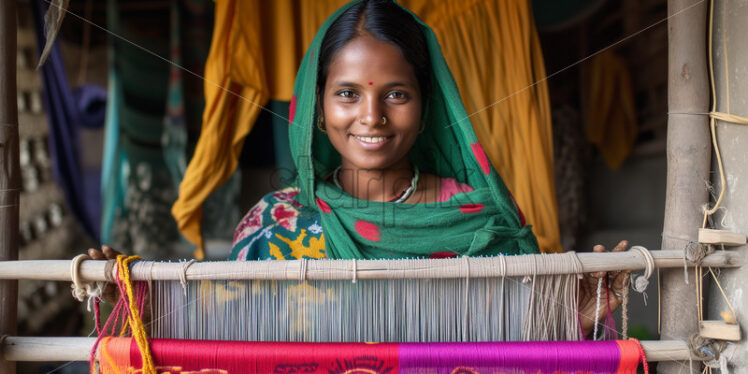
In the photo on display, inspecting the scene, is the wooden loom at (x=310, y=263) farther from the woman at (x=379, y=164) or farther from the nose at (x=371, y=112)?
the nose at (x=371, y=112)

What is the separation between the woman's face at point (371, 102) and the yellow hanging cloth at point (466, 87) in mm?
890

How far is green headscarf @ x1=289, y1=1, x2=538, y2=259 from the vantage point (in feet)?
4.81

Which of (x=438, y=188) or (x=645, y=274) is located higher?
(x=438, y=188)

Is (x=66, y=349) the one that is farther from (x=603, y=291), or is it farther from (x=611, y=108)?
(x=611, y=108)

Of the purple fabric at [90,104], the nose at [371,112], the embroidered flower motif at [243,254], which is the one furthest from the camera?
the purple fabric at [90,104]

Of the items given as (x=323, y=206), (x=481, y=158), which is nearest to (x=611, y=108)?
(x=481, y=158)

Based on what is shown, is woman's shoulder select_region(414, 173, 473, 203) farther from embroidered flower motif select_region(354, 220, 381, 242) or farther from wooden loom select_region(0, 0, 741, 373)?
wooden loom select_region(0, 0, 741, 373)

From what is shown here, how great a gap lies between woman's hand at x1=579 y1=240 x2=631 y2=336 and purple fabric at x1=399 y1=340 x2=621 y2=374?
4.3 inches

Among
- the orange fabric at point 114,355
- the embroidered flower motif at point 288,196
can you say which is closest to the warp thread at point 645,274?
the embroidered flower motif at point 288,196

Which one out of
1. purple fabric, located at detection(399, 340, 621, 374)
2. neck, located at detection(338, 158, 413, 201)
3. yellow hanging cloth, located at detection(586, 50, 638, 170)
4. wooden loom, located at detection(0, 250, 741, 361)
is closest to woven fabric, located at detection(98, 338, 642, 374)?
purple fabric, located at detection(399, 340, 621, 374)

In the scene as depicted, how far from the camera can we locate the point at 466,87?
2.37 metres

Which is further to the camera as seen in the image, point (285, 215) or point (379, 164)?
point (285, 215)

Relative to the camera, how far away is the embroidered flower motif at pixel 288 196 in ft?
5.54

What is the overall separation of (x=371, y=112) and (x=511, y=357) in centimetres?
70
